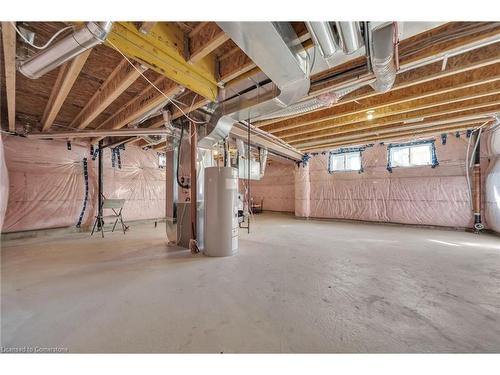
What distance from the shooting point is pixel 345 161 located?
638 centimetres

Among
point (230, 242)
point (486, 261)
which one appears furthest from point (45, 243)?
point (486, 261)

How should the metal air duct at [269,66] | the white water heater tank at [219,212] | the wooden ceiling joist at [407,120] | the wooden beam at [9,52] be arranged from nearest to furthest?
the metal air duct at [269,66] < the wooden beam at [9,52] < the white water heater tank at [219,212] < the wooden ceiling joist at [407,120]

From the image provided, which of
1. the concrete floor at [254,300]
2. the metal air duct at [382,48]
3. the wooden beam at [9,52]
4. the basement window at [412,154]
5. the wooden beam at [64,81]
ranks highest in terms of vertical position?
the wooden beam at [64,81]

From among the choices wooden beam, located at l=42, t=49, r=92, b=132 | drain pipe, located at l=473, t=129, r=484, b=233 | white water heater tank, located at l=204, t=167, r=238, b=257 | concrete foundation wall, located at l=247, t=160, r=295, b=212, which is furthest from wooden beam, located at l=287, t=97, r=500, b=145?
wooden beam, located at l=42, t=49, r=92, b=132

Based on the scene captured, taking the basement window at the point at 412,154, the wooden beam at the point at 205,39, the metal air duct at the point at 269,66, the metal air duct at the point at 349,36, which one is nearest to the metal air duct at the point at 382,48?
the metal air duct at the point at 349,36

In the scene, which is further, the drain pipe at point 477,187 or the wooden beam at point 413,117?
the drain pipe at point 477,187

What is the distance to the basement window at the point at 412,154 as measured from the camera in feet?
16.5

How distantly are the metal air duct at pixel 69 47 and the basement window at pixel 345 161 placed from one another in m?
6.30

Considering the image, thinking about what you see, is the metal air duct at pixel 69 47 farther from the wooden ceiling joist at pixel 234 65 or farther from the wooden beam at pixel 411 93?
the wooden beam at pixel 411 93

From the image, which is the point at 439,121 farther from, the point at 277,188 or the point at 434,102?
the point at 277,188

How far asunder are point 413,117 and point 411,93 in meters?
1.02

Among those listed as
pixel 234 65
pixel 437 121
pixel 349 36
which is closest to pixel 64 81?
pixel 234 65
